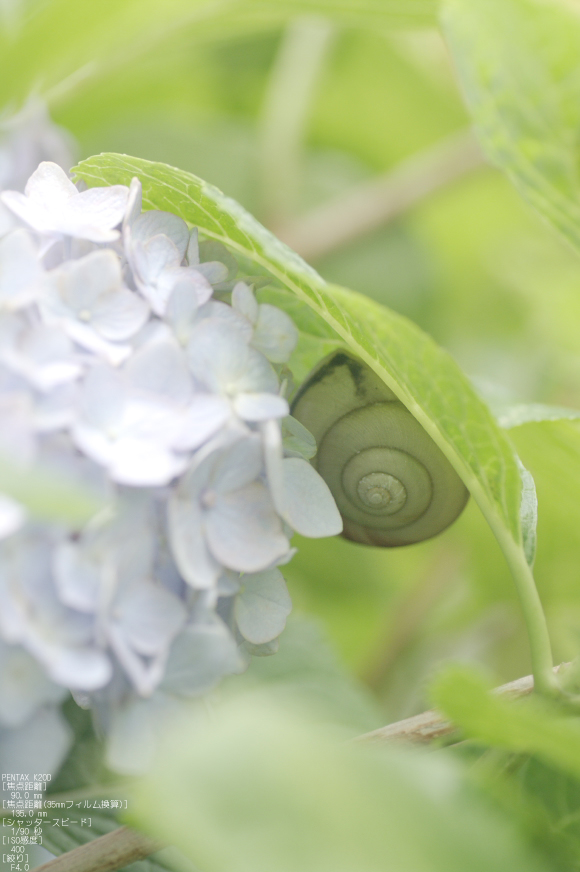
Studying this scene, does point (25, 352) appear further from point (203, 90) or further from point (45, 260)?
point (203, 90)

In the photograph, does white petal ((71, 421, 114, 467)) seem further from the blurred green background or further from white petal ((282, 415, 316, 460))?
the blurred green background

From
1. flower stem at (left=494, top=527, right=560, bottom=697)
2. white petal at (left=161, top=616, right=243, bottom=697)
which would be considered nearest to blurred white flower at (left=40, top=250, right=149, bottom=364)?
white petal at (left=161, top=616, right=243, bottom=697)

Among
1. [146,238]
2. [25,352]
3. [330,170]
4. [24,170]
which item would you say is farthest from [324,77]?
[25,352]

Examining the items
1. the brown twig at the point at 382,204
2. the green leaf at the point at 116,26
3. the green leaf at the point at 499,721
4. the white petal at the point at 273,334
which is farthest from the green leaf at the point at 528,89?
the brown twig at the point at 382,204

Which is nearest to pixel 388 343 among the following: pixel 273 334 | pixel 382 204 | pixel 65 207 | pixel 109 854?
pixel 273 334

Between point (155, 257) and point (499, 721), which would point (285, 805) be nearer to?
point (499, 721)

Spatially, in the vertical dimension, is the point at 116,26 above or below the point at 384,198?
below
